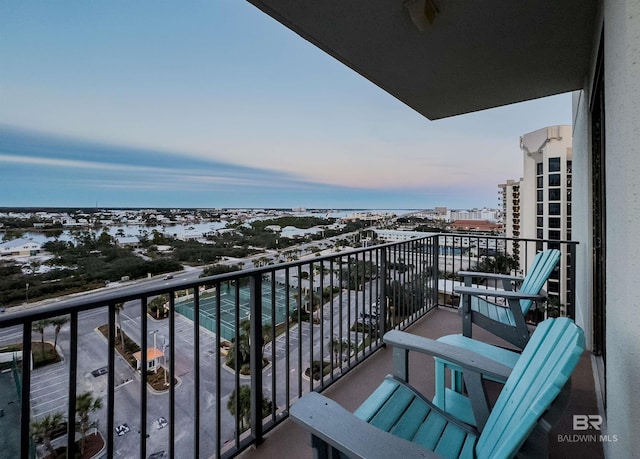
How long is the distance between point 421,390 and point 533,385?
1553mm

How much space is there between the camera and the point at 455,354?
141cm

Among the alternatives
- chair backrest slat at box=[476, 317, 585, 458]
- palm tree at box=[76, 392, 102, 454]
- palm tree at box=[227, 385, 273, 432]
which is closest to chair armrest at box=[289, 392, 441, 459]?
chair backrest slat at box=[476, 317, 585, 458]

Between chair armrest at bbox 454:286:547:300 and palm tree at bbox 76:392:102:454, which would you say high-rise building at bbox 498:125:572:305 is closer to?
chair armrest at bbox 454:286:547:300

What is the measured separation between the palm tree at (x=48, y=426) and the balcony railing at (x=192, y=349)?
8 cm

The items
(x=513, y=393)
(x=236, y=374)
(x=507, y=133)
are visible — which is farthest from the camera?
(x=507, y=133)

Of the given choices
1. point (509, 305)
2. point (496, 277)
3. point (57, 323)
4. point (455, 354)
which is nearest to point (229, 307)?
point (57, 323)

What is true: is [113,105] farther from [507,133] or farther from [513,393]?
[507,133]

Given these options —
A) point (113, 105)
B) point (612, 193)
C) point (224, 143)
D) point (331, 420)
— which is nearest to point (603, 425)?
point (612, 193)

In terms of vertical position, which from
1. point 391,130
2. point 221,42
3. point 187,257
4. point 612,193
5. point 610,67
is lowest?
point 187,257

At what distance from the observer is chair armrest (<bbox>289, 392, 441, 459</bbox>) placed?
2.74 ft

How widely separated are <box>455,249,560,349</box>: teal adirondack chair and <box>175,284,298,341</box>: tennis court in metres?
1.68

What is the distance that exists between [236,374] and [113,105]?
9.90 m

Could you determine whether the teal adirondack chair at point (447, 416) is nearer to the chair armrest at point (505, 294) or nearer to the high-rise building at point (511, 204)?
the chair armrest at point (505, 294)

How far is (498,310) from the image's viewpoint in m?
2.89
